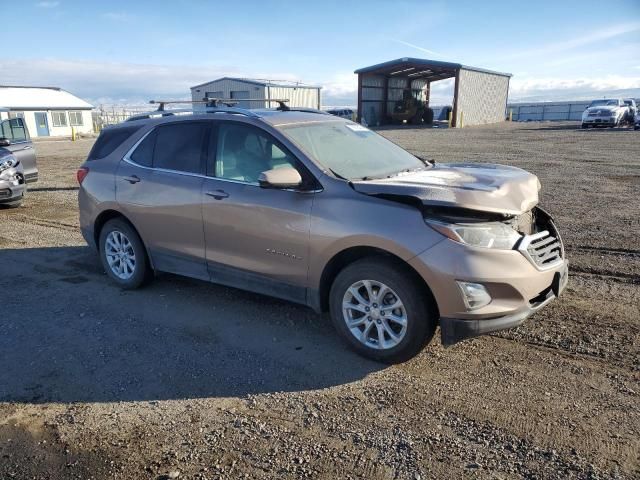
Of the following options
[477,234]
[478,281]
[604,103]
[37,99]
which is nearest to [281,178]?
[477,234]

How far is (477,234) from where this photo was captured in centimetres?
347

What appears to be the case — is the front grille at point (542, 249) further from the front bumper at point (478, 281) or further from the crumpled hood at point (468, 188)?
the crumpled hood at point (468, 188)

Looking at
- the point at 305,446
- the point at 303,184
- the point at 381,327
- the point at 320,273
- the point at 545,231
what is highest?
the point at 303,184

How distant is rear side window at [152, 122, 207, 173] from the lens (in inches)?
191

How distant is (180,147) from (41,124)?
48.5 metres

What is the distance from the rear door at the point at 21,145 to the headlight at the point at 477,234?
1004 centimetres

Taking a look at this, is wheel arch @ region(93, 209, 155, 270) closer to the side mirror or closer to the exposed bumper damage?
the side mirror

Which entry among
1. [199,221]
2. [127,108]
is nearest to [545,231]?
[199,221]

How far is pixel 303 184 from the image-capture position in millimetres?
4055

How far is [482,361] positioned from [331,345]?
117 centimetres

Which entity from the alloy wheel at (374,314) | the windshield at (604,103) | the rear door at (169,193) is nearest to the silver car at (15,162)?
the rear door at (169,193)

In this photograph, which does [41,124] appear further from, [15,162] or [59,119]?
[15,162]

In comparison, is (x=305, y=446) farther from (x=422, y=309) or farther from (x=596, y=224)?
(x=596, y=224)

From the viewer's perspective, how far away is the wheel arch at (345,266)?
142 inches
